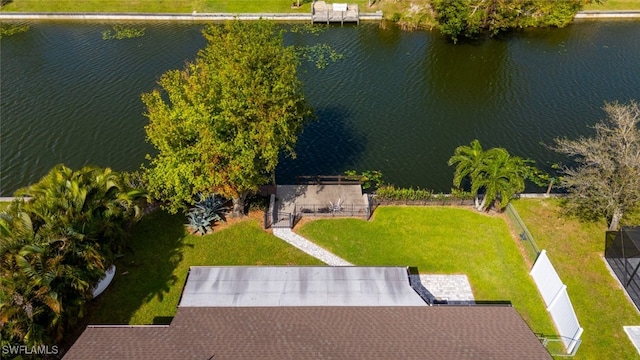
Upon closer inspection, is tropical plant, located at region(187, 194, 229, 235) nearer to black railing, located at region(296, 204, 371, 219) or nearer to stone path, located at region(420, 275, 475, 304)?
black railing, located at region(296, 204, 371, 219)

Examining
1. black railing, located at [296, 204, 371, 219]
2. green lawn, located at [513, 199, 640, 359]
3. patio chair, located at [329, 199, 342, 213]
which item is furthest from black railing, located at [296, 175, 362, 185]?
green lawn, located at [513, 199, 640, 359]

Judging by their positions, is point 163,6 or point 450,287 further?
point 163,6

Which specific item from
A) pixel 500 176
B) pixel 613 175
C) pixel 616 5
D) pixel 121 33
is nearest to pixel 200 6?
pixel 121 33

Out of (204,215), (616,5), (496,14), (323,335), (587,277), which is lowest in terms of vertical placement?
(587,277)

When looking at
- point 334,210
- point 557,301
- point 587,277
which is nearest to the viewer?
point 557,301

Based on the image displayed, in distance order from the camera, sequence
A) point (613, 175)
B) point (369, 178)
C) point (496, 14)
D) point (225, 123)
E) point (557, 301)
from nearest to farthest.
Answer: point (557, 301), point (225, 123), point (613, 175), point (369, 178), point (496, 14)

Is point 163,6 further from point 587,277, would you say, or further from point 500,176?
point 587,277

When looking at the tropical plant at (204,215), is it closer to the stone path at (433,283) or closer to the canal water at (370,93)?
the stone path at (433,283)

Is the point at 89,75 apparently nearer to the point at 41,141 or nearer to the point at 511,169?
the point at 41,141
